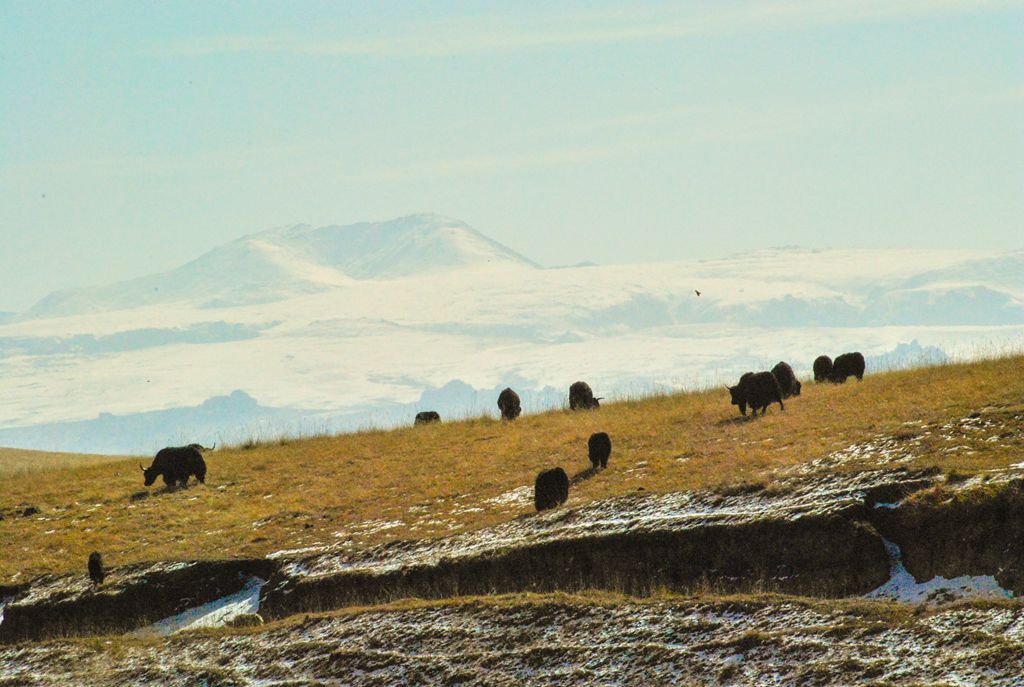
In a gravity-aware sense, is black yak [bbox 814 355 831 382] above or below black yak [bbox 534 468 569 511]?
above

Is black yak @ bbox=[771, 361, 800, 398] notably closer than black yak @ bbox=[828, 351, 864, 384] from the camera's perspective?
Yes

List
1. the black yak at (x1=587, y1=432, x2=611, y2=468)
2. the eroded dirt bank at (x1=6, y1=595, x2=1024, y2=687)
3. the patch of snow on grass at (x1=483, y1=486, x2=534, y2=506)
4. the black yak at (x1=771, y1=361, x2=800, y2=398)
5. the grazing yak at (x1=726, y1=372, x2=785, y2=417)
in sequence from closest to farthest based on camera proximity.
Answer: the eroded dirt bank at (x1=6, y1=595, x2=1024, y2=687) → the patch of snow on grass at (x1=483, y1=486, x2=534, y2=506) → the black yak at (x1=587, y1=432, x2=611, y2=468) → the grazing yak at (x1=726, y1=372, x2=785, y2=417) → the black yak at (x1=771, y1=361, x2=800, y2=398)

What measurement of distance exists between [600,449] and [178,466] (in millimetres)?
13993

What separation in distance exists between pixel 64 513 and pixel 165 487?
10.5 ft

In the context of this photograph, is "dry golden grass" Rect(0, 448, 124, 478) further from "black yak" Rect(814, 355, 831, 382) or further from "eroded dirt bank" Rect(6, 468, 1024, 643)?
"black yak" Rect(814, 355, 831, 382)

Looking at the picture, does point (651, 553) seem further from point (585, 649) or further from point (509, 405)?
point (509, 405)

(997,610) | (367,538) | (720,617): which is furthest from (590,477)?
(997,610)

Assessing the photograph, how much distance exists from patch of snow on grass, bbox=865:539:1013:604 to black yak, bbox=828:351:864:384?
20564 mm

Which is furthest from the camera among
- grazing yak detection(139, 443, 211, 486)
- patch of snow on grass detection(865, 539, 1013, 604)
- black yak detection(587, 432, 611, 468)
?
grazing yak detection(139, 443, 211, 486)

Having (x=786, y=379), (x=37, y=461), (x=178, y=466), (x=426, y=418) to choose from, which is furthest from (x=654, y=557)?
(x=37, y=461)

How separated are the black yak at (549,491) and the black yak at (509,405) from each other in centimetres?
1524

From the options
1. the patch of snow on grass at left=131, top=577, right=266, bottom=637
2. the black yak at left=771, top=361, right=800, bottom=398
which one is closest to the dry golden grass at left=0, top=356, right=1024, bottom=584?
the black yak at left=771, top=361, right=800, bottom=398

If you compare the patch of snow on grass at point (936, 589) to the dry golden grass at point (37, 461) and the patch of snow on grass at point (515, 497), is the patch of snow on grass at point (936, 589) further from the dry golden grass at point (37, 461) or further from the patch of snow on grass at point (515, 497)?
the dry golden grass at point (37, 461)

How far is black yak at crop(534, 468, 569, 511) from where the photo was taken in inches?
1077
